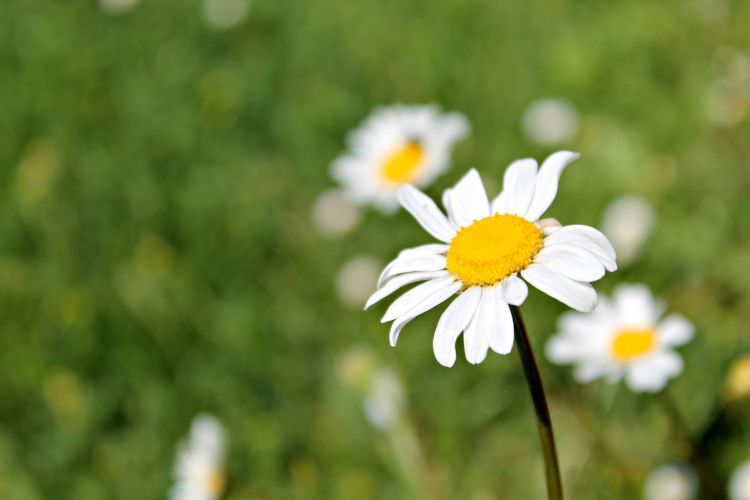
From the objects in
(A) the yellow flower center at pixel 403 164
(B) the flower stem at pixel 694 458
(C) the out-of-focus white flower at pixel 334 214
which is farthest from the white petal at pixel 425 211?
(C) the out-of-focus white flower at pixel 334 214

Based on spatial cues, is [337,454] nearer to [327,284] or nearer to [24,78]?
[327,284]

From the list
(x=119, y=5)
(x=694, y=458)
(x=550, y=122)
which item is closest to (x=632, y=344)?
(x=694, y=458)

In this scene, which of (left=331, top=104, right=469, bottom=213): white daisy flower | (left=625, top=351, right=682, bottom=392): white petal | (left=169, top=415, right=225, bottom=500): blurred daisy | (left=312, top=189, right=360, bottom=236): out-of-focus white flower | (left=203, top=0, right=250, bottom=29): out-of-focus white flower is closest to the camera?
(left=625, top=351, right=682, bottom=392): white petal

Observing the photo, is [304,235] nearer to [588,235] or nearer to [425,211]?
[425,211]

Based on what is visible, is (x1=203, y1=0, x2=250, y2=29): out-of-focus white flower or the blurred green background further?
(x1=203, y1=0, x2=250, y2=29): out-of-focus white flower

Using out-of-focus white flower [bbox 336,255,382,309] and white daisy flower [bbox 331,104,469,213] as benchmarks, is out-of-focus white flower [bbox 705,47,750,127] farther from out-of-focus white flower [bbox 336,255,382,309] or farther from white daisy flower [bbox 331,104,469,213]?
out-of-focus white flower [bbox 336,255,382,309]

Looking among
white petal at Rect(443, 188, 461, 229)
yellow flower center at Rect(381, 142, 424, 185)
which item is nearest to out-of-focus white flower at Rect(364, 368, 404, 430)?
yellow flower center at Rect(381, 142, 424, 185)

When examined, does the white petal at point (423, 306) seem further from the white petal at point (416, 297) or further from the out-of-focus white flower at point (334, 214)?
the out-of-focus white flower at point (334, 214)
